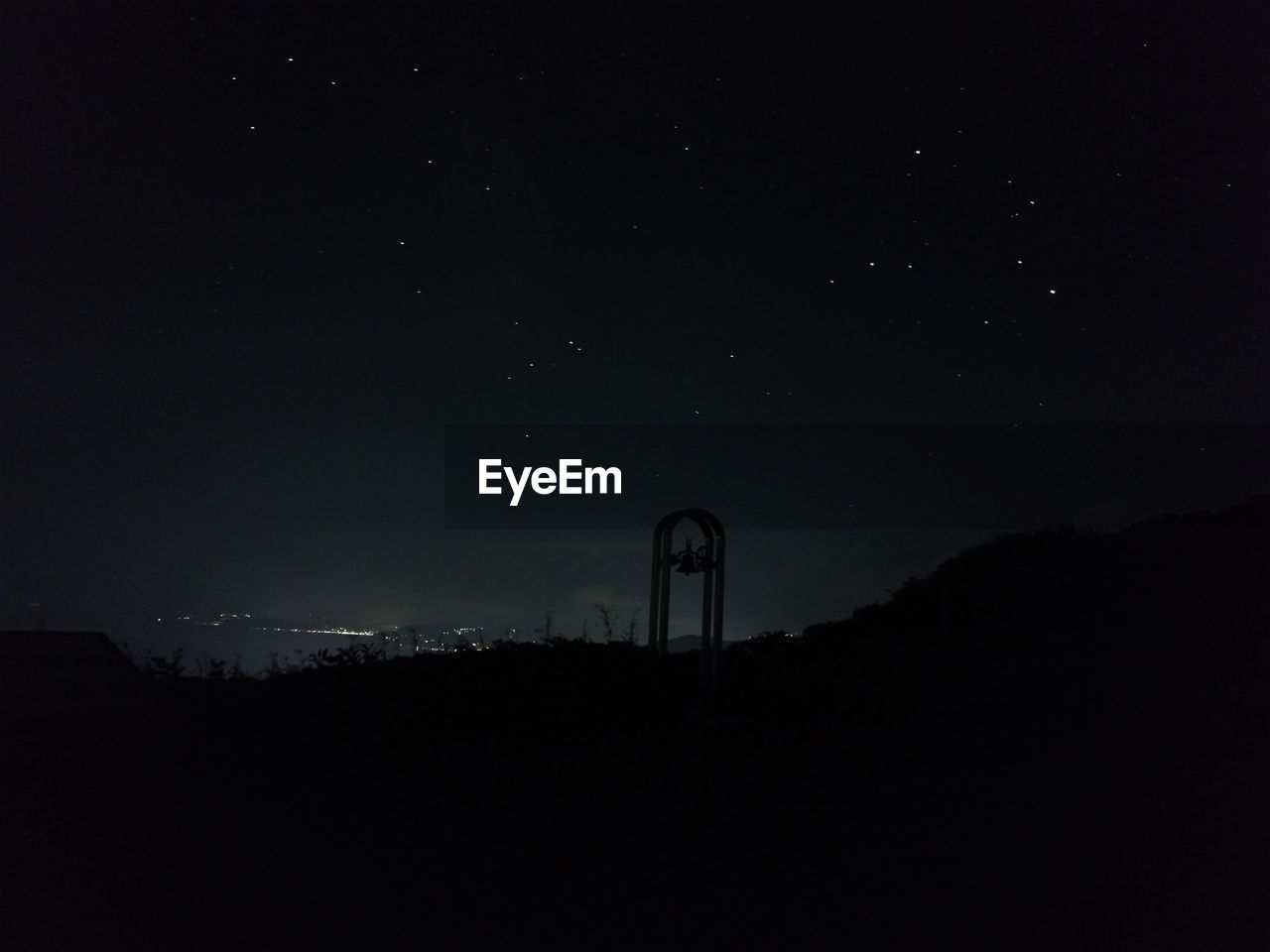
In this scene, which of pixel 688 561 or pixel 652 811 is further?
pixel 688 561

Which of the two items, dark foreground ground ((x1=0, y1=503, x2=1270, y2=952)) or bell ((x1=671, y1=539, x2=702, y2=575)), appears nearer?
dark foreground ground ((x1=0, y1=503, x2=1270, y2=952))

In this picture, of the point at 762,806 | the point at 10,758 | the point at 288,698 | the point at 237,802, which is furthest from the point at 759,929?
the point at 288,698

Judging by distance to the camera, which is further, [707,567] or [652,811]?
[707,567]

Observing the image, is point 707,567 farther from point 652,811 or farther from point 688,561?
point 652,811

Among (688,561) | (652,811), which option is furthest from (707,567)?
(652,811)

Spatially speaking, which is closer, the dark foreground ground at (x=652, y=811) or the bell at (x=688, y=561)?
the dark foreground ground at (x=652, y=811)

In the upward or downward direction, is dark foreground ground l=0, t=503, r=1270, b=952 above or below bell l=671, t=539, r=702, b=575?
below

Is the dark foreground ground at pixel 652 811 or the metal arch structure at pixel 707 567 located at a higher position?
the metal arch structure at pixel 707 567

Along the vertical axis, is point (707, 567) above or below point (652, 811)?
above

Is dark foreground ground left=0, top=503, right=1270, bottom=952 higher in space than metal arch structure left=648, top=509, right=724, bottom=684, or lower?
lower

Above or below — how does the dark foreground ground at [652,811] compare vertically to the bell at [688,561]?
below
